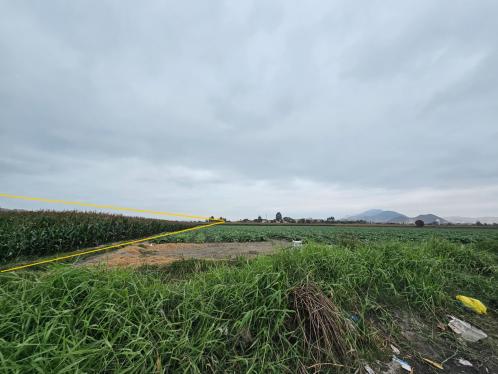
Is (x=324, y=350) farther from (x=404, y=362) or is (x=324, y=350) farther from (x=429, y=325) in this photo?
(x=429, y=325)

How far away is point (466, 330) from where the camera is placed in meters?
2.42

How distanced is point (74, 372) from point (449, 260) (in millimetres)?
5310

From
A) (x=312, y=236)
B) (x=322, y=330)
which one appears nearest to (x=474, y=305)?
(x=322, y=330)

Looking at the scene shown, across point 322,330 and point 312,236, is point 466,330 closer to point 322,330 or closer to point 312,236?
point 322,330

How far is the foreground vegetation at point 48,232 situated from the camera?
8.23 metres

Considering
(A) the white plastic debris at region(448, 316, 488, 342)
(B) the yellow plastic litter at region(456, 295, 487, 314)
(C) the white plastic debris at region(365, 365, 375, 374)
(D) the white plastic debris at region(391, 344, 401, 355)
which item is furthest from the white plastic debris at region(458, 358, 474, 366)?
(B) the yellow plastic litter at region(456, 295, 487, 314)

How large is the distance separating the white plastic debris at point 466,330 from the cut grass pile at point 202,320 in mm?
68

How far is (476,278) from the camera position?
3.50 m

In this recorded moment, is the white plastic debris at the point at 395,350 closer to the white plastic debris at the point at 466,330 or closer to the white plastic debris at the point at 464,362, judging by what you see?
the white plastic debris at the point at 464,362

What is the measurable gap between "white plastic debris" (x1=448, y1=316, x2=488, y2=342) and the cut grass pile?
7 centimetres

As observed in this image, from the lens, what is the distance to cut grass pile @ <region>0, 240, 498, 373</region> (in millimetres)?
1534

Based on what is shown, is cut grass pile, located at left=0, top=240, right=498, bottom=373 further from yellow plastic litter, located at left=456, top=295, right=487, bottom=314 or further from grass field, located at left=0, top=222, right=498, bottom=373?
yellow plastic litter, located at left=456, top=295, right=487, bottom=314

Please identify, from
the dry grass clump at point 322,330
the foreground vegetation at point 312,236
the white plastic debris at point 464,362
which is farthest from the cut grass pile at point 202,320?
the foreground vegetation at point 312,236

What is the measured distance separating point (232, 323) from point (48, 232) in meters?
10.9
